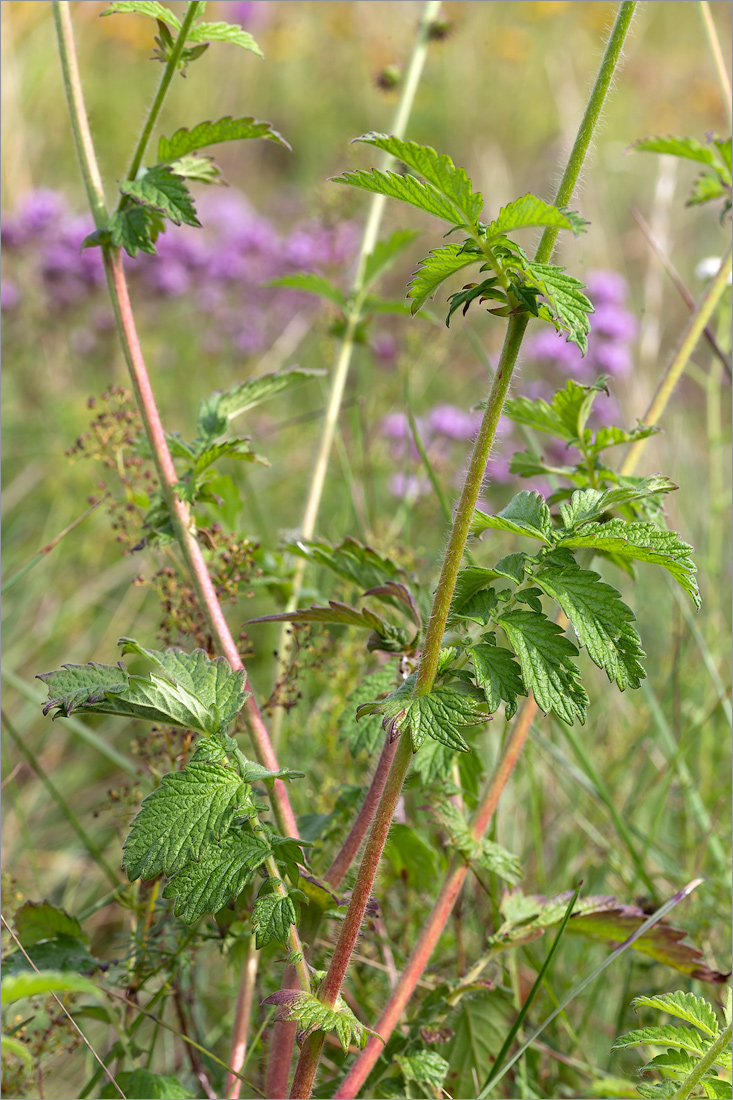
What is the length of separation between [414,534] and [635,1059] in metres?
1.20

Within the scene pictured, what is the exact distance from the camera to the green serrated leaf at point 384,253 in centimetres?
133

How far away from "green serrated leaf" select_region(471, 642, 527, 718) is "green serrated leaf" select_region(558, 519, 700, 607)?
0.37 ft

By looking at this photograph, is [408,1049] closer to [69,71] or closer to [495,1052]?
[495,1052]

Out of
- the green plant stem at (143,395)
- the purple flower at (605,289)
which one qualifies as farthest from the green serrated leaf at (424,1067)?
the purple flower at (605,289)

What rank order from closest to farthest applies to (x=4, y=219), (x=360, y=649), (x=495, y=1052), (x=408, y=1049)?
1. (x=408, y=1049)
2. (x=495, y=1052)
3. (x=360, y=649)
4. (x=4, y=219)

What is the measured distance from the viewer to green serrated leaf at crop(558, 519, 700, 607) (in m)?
0.73

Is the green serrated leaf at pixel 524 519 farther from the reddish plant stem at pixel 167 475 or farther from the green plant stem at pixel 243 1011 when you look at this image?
the green plant stem at pixel 243 1011

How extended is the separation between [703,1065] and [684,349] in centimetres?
71

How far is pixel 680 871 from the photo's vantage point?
1504mm

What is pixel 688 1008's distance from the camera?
0.77m

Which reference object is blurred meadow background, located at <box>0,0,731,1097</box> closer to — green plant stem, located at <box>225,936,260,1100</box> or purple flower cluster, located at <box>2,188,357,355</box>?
purple flower cluster, located at <box>2,188,357,355</box>

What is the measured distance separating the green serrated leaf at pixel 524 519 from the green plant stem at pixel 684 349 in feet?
0.92

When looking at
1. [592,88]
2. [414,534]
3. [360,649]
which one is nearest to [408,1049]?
[360,649]

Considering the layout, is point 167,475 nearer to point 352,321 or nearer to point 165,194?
point 165,194
